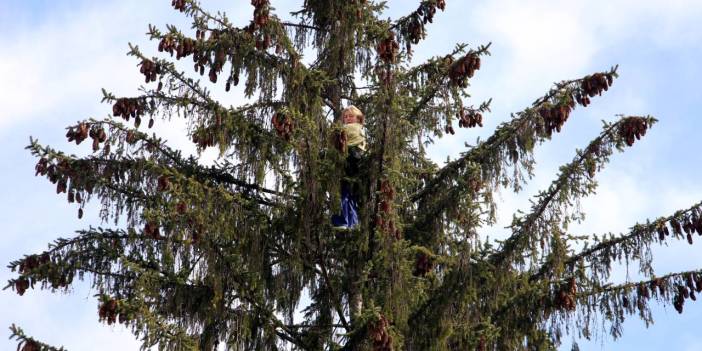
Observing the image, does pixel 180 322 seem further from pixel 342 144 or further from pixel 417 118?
pixel 417 118

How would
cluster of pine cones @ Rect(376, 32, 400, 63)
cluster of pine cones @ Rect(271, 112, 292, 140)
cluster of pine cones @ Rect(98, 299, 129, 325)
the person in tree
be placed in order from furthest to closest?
1. the person in tree
2. cluster of pine cones @ Rect(376, 32, 400, 63)
3. cluster of pine cones @ Rect(271, 112, 292, 140)
4. cluster of pine cones @ Rect(98, 299, 129, 325)

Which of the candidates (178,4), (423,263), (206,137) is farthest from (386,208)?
(178,4)

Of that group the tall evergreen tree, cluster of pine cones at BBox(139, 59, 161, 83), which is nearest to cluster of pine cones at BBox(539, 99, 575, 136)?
the tall evergreen tree

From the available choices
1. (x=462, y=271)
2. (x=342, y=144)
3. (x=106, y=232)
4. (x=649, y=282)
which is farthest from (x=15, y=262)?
(x=649, y=282)

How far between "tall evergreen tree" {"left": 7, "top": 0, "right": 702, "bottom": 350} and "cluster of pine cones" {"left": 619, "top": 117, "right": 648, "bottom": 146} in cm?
2

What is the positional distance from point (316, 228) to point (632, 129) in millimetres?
3304

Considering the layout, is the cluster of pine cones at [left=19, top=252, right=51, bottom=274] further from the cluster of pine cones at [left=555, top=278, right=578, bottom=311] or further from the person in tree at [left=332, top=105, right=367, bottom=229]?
the cluster of pine cones at [left=555, top=278, right=578, bottom=311]

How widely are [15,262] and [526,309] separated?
5.53m

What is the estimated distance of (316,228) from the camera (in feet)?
38.1

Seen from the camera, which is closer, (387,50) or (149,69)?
(387,50)

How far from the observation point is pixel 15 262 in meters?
12.3

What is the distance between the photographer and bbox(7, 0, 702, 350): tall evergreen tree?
10.8 m

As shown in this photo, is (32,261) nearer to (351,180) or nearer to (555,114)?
(351,180)

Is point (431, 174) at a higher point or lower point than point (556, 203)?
higher
